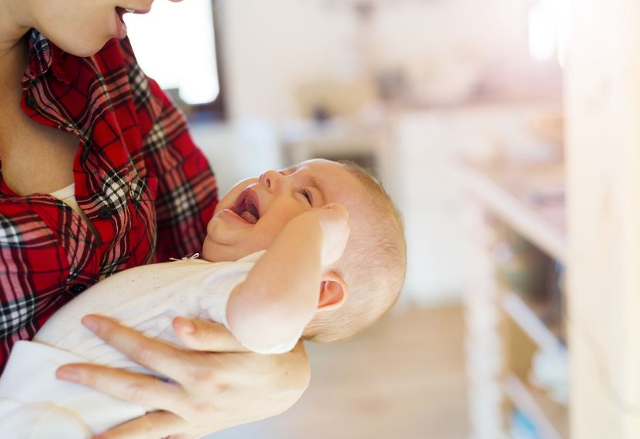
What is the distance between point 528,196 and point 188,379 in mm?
1571

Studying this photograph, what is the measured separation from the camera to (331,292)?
1064 mm

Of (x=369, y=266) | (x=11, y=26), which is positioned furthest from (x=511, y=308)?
(x=11, y=26)

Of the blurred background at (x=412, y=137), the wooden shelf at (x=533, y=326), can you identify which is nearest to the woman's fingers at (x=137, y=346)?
the wooden shelf at (x=533, y=326)

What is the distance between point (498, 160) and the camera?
9.58 feet

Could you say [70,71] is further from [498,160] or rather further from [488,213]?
[498,160]

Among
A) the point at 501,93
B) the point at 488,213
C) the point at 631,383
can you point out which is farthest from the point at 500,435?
the point at 501,93

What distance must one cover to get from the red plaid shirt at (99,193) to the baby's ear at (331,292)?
0.25m

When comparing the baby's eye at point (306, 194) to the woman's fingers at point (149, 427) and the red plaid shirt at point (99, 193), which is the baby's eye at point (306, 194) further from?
the woman's fingers at point (149, 427)

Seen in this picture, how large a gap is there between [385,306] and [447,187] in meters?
3.42

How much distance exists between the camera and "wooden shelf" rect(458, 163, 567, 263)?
1.99 meters

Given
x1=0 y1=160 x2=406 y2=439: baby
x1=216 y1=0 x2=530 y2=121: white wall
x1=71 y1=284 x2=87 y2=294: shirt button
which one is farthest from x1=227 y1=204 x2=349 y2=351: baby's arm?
x1=216 y1=0 x2=530 y2=121: white wall

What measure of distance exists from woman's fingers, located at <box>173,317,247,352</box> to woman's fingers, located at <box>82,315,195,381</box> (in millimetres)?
39

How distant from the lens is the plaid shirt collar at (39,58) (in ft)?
3.35

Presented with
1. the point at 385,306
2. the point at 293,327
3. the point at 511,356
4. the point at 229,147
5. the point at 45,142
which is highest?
the point at 45,142
